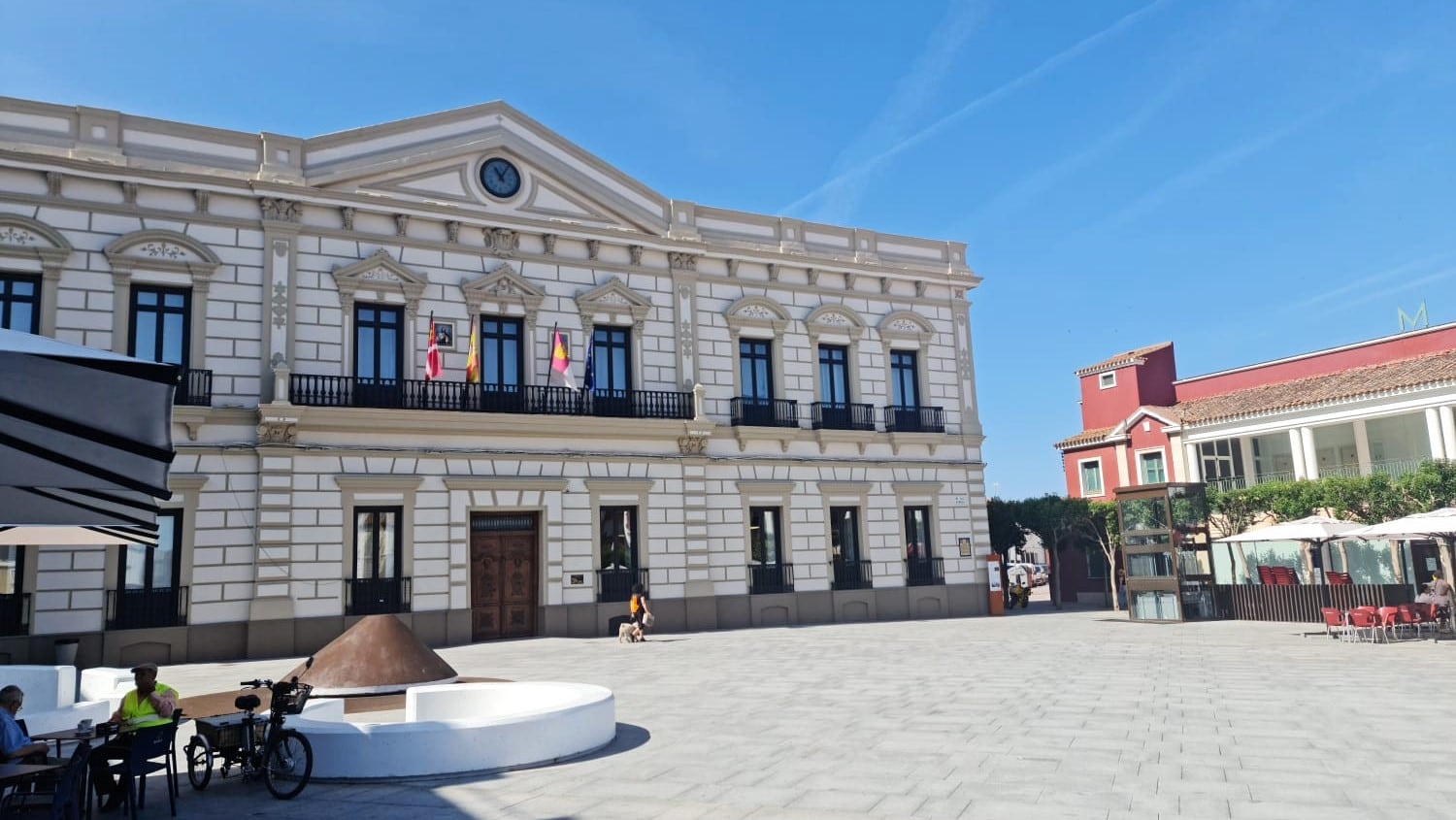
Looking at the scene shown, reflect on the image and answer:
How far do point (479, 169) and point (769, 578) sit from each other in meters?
12.5

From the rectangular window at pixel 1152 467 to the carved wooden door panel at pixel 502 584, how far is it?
77.2 feet

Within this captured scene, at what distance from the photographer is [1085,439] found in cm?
3875

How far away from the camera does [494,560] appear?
891 inches

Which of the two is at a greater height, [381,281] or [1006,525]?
[381,281]

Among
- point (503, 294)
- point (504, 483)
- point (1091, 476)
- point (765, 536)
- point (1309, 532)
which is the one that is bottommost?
point (1309, 532)

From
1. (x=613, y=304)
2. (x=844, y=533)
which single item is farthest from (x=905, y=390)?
(x=613, y=304)

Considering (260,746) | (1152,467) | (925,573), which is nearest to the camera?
(260,746)

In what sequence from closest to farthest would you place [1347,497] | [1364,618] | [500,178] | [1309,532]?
[1364,618]
[1309,532]
[500,178]
[1347,497]

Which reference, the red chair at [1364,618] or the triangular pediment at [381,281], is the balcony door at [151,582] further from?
the red chair at [1364,618]

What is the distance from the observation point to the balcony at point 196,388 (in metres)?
19.3

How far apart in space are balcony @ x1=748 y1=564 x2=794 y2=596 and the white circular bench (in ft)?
51.7

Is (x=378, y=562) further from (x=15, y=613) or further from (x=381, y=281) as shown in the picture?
(x=15, y=613)

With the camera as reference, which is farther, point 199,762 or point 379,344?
point 379,344

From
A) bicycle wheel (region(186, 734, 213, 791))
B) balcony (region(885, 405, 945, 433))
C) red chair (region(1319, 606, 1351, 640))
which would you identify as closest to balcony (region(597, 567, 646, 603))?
balcony (region(885, 405, 945, 433))
